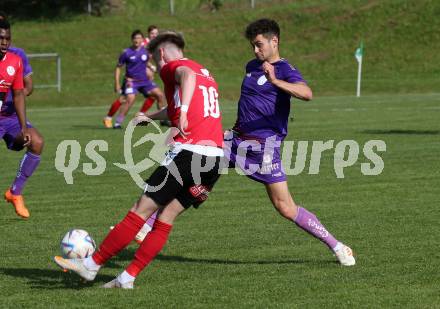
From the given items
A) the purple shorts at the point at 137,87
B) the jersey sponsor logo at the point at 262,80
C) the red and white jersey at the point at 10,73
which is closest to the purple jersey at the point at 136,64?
the purple shorts at the point at 137,87

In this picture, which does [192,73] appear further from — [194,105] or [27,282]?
[27,282]

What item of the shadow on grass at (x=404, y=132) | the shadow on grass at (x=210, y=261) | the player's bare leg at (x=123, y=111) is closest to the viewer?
the shadow on grass at (x=210, y=261)

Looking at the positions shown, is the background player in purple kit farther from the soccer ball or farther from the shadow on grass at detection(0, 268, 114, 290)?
the soccer ball

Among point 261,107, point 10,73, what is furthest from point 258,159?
point 10,73

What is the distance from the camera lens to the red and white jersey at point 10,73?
36.6ft

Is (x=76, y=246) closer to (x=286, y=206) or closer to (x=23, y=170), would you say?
(x=286, y=206)

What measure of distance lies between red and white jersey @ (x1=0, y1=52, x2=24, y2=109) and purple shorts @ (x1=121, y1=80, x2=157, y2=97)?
1398cm

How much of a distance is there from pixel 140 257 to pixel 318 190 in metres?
6.26

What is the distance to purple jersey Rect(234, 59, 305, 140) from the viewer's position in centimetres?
863

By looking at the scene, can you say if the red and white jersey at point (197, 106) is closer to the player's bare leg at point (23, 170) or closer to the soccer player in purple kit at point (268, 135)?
the soccer player in purple kit at point (268, 135)

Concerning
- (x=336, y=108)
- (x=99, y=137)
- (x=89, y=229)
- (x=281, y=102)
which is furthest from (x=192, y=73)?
(x=336, y=108)

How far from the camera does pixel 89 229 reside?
35.3 ft

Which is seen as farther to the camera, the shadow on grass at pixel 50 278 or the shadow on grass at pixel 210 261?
the shadow on grass at pixel 210 261

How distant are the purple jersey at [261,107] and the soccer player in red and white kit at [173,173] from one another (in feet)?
3.09
